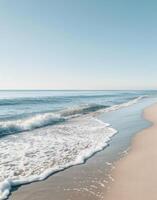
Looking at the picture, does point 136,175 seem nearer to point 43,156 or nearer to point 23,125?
point 43,156

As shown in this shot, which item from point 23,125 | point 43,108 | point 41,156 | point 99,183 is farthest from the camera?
point 43,108

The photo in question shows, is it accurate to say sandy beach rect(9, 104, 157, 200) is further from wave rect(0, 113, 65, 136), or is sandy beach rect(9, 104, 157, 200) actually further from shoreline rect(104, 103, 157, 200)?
wave rect(0, 113, 65, 136)

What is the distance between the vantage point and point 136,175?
6.46 meters

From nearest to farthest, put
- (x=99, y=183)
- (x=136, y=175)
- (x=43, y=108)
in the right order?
(x=99, y=183) → (x=136, y=175) → (x=43, y=108)

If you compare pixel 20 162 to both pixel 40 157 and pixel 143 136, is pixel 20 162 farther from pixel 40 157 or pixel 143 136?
pixel 143 136

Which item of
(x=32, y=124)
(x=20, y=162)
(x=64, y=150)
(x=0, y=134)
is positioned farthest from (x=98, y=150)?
(x=32, y=124)

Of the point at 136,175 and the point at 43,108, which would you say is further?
the point at 43,108

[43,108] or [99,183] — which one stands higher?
[99,183]

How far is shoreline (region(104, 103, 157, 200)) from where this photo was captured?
535 cm

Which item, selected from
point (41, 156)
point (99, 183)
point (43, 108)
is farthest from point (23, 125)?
point (43, 108)

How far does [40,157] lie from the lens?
870cm

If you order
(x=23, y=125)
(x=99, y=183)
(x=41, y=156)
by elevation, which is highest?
(x=99, y=183)

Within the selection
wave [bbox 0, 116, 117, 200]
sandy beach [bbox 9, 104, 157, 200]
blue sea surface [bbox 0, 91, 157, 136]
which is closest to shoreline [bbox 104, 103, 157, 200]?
sandy beach [bbox 9, 104, 157, 200]

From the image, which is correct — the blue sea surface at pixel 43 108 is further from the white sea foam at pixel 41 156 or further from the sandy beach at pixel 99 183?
the sandy beach at pixel 99 183
